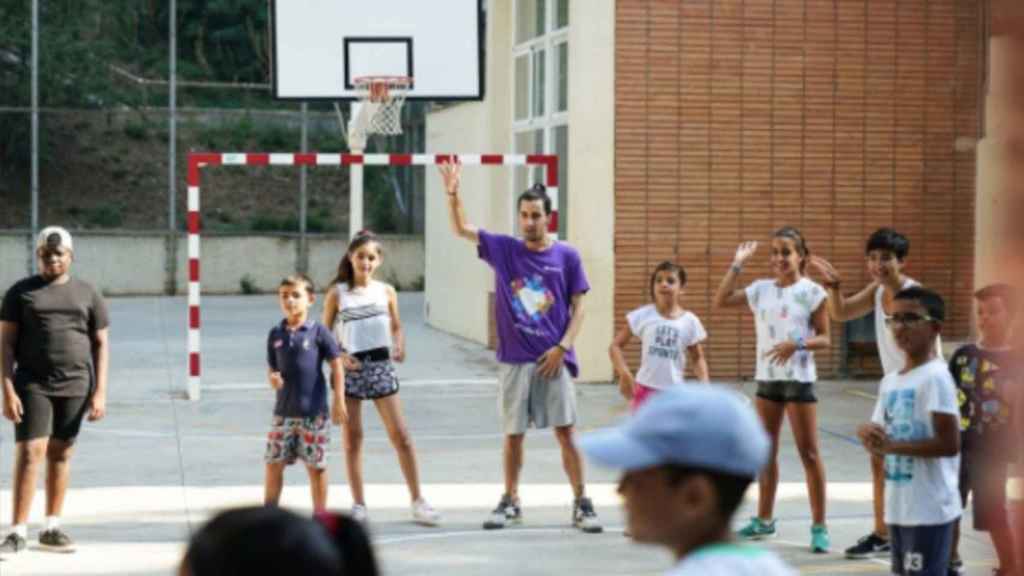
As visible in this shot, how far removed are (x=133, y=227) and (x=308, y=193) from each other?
13.6ft

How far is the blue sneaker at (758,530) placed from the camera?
30.4ft

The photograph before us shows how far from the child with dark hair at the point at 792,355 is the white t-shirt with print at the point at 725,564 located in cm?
639

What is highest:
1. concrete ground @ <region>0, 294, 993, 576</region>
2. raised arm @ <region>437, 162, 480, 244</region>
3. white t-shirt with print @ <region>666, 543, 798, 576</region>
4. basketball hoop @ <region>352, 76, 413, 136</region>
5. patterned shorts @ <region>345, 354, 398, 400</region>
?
basketball hoop @ <region>352, 76, 413, 136</region>

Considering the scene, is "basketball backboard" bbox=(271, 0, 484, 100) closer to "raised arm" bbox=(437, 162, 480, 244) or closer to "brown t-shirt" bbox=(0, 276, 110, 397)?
"raised arm" bbox=(437, 162, 480, 244)

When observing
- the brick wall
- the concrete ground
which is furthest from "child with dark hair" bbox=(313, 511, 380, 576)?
the brick wall

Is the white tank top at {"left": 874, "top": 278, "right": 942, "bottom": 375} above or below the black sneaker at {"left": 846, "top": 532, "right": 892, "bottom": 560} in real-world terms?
above

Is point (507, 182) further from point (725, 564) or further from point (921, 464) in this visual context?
point (725, 564)

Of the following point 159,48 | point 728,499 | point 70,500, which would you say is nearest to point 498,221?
point 70,500

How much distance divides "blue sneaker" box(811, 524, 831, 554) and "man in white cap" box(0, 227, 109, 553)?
376cm

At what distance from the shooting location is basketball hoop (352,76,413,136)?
1609 centimetres

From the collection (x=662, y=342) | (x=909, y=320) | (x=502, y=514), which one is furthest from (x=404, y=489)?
(x=909, y=320)

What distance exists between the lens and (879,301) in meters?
8.48

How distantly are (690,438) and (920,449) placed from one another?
371 centimetres

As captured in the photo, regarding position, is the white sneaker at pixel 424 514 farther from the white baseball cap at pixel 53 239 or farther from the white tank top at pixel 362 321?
the white baseball cap at pixel 53 239
